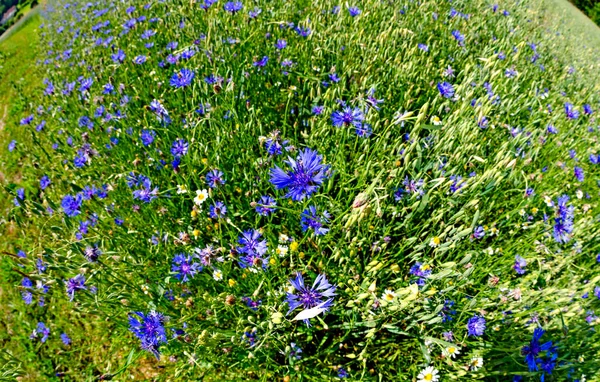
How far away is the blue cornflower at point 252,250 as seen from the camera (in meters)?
1.71

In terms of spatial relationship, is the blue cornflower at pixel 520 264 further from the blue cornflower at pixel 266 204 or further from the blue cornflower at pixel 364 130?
the blue cornflower at pixel 266 204

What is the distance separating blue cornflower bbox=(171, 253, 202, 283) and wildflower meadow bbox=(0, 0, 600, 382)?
16 millimetres

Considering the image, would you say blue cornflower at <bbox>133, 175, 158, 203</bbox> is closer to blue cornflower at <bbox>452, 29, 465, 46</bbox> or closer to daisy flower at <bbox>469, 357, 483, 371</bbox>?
daisy flower at <bbox>469, 357, 483, 371</bbox>

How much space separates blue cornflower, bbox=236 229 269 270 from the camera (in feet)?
5.60

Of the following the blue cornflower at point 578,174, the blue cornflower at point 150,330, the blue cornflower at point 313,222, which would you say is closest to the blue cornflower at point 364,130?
the blue cornflower at point 313,222

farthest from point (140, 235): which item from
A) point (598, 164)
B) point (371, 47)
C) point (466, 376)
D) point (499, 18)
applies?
point (499, 18)


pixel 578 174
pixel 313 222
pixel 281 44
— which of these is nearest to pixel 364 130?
pixel 313 222

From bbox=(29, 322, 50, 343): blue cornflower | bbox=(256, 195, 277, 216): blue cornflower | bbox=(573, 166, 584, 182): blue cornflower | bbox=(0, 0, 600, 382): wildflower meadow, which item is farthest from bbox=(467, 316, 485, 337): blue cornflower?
bbox=(29, 322, 50, 343): blue cornflower

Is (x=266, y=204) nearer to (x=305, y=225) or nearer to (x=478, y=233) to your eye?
(x=305, y=225)

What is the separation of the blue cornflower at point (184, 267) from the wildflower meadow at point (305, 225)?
0.05 feet

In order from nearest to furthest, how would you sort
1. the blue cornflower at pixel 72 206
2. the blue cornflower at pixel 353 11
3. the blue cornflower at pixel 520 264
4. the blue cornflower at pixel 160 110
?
the blue cornflower at pixel 520 264 → the blue cornflower at pixel 72 206 → the blue cornflower at pixel 160 110 → the blue cornflower at pixel 353 11

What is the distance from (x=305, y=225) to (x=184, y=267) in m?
0.68

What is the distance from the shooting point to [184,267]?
1.81 metres

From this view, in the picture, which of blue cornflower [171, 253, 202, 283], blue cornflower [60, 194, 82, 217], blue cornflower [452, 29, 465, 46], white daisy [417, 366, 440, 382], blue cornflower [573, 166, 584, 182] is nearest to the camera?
white daisy [417, 366, 440, 382]
